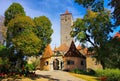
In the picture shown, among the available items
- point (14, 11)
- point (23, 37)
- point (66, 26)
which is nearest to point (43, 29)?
point (23, 37)

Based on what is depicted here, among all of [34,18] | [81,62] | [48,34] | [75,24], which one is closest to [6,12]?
[34,18]

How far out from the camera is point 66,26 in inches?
3627

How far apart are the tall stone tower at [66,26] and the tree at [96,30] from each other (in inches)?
1519

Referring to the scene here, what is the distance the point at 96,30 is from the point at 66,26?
44224mm

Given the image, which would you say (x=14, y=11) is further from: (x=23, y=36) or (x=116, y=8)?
(x=116, y=8)

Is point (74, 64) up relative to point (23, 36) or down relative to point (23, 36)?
down

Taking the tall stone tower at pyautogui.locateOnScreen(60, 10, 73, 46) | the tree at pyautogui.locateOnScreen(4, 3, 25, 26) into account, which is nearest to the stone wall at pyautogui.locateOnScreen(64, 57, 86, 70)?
the tree at pyautogui.locateOnScreen(4, 3, 25, 26)

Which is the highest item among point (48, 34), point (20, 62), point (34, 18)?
point (34, 18)

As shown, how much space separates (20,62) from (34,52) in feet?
16.6

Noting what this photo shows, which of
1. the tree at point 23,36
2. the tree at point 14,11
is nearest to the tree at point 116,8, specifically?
the tree at point 23,36

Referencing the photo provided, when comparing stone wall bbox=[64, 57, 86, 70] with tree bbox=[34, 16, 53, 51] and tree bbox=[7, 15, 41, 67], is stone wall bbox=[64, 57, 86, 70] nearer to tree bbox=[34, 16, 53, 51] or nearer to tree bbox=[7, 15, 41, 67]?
tree bbox=[34, 16, 53, 51]

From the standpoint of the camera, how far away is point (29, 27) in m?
35.0

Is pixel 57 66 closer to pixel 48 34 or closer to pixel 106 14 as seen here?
pixel 106 14

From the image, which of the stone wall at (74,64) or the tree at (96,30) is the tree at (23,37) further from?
the stone wall at (74,64)
